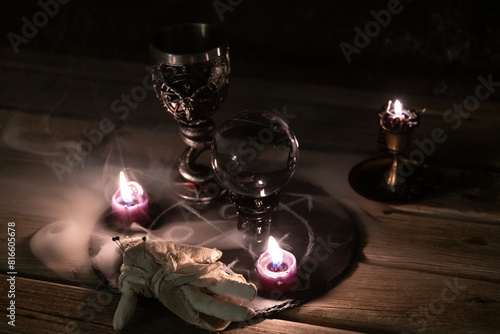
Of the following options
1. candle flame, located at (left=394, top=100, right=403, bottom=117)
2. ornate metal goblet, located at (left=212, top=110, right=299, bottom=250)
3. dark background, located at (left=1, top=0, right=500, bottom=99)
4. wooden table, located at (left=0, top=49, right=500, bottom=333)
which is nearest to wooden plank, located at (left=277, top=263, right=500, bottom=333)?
wooden table, located at (left=0, top=49, right=500, bottom=333)

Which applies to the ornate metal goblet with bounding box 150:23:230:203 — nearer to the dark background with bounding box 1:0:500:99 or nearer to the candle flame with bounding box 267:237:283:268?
the candle flame with bounding box 267:237:283:268

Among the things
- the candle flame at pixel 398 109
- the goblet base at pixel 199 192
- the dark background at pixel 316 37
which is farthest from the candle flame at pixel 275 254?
the dark background at pixel 316 37

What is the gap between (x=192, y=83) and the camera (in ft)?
3.32

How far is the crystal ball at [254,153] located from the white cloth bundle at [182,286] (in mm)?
142

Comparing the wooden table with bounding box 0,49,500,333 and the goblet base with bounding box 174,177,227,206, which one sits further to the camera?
the goblet base with bounding box 174,177,227,206

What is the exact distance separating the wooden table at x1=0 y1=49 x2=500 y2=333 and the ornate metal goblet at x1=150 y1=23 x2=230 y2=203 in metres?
0.15

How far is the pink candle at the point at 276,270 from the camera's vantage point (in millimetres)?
873

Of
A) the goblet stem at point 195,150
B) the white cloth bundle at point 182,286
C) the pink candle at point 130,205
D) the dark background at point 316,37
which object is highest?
the dark background at point 316,37

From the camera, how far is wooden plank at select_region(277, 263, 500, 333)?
849mm

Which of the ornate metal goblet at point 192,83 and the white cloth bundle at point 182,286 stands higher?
the ornate metal goblet at point 192,83

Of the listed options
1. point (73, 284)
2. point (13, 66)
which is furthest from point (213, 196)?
point (13, 66)

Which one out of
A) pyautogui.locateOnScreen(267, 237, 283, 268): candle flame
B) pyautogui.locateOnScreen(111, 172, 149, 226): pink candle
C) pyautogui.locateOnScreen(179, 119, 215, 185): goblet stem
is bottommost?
pyautogui.locateOnScreen(267, 237, 283, 268): candle flame

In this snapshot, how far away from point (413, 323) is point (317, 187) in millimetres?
371

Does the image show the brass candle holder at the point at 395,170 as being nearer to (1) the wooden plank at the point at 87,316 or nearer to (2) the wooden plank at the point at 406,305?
(2) the wooden plank at the point at 406,305
